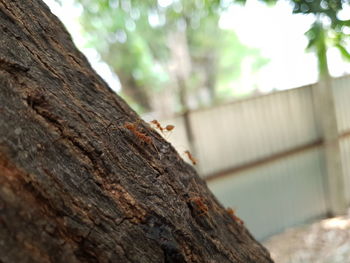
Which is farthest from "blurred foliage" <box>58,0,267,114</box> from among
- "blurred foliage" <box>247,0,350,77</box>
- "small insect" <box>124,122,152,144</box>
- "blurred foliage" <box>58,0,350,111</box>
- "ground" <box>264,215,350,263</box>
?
"small insect" <box>124,122,152,144</box>

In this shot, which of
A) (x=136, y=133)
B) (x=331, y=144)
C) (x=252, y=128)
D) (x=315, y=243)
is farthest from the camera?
(x=331, y=144)

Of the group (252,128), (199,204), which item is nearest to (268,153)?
(252,128)

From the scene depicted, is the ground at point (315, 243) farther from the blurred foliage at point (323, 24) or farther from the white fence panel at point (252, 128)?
the blurred foliage at point (323, 24)

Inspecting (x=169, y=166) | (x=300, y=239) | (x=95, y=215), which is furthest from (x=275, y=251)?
(x=95, y=215)

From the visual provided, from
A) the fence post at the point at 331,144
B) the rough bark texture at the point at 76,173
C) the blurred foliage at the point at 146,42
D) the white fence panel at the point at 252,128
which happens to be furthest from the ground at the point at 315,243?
the blurred foliage at the point at 146,42

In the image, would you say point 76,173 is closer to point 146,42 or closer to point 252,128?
point 252,128

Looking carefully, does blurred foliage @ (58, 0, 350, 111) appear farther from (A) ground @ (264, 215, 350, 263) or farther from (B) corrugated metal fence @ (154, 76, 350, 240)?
(A) ground @ (264, 215, 350, 263)
